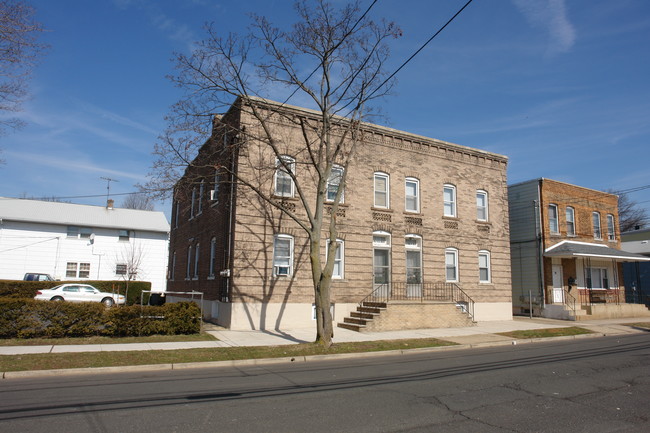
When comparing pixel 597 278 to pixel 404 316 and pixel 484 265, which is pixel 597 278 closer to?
pixel 484 265

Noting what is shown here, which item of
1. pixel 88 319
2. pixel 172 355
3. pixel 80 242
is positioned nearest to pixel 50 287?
pixel 80 242

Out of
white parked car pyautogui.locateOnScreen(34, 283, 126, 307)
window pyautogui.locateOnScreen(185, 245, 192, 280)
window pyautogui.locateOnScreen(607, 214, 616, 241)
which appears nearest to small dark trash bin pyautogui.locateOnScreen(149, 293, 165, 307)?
white parked car pyautogui.locateOnScreen(34, 283, 126, 307)

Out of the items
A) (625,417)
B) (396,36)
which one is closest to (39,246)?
(396,36)

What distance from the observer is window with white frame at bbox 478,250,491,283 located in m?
24.4

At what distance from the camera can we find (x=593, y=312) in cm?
2578

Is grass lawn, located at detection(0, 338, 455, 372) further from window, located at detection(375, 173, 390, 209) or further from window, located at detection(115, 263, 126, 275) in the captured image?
window, located at detection(115, 263, 126, 275)

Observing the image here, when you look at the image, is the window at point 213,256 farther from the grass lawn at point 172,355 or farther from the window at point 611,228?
the window at point 611,228

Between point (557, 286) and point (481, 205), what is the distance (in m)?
7.24

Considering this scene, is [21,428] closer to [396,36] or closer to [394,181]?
[396,36]

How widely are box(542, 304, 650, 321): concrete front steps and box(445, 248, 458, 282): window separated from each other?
21.8ft

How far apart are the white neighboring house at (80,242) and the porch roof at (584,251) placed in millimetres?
30823

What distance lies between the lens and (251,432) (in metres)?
5.98

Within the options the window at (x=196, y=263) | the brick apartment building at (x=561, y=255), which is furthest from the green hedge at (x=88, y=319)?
the brick apartment building at (x=561, y=255)

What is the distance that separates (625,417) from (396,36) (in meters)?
12.0
